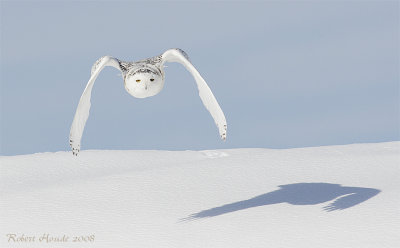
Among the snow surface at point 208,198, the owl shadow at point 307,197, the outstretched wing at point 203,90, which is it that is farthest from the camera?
the owl shadow at point 307,197

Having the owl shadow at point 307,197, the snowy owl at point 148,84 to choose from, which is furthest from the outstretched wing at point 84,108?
the owl shadow at point 307,197

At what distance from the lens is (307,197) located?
13484 millimetres

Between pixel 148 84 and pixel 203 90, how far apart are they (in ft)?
4.21

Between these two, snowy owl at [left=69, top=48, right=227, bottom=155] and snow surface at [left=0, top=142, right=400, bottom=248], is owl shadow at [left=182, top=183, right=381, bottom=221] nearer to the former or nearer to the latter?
snow surface at [left=0, top=142, right=400, bottom=248]

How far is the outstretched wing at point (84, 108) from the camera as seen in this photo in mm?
11188

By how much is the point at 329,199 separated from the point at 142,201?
3681mm

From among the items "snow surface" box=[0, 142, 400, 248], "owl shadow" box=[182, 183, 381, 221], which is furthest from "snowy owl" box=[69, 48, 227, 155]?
"owl shadow" box=[182, 183, 381, 221]

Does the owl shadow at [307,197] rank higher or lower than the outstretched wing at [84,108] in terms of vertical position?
lower

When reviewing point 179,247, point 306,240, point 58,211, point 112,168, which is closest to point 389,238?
Answer: point 306,240

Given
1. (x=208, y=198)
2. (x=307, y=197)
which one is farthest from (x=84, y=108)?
(x=307, y=197)

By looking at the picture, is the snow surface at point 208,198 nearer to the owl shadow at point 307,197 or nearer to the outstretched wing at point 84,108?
the owl shadow at point 307,197

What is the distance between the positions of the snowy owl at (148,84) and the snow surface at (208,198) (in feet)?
5.41

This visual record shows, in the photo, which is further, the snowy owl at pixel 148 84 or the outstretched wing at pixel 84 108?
the outstretched wing at pixel 84 108

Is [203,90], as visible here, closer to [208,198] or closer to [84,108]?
[84,108]
